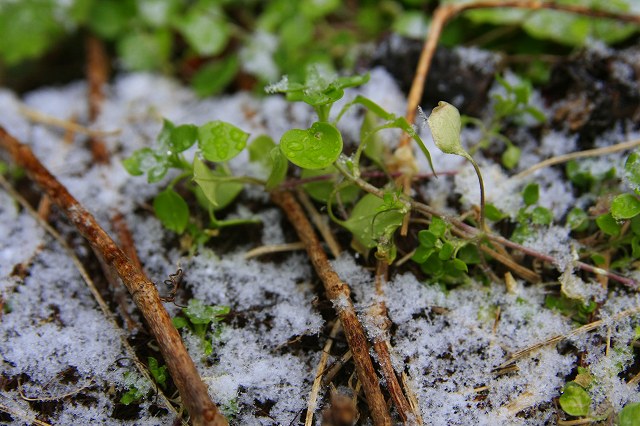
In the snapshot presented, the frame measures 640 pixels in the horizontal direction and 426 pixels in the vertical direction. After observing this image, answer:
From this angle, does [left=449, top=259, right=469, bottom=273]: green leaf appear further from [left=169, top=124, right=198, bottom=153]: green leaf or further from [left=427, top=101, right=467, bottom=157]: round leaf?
[left=169, top=124, right=198, bottom=153]: green leaf

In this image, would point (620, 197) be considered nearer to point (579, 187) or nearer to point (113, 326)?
point (579, 187)

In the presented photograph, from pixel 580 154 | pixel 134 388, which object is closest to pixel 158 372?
pixel 134 388

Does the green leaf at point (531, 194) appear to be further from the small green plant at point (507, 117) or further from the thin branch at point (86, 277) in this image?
the thin branch at point (86, 277)

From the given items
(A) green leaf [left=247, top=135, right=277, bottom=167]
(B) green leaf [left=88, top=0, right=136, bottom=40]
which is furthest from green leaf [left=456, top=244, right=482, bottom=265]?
(B) green leaf [left=88, top=0, right=136, bottom=40]

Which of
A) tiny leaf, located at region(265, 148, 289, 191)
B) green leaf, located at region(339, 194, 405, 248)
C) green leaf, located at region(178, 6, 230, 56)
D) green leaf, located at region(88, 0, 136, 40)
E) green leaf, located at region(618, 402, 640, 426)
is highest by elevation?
green leaf, located at region(88, 0, 136, 40)

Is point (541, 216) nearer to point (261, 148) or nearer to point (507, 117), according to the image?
point (507, 117)

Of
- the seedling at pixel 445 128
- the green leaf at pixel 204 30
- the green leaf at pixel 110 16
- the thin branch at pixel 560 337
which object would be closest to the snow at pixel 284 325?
the thin branch at pixel 560 337
